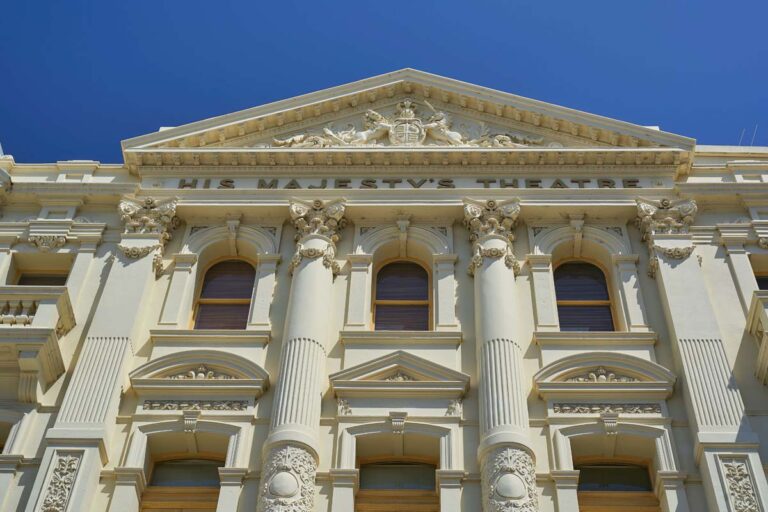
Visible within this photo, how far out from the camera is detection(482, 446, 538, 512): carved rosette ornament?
18.9 meters

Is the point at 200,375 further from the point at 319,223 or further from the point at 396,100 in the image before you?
Result: the point at 396,100

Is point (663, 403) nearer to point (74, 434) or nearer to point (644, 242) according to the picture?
point (644, 242)

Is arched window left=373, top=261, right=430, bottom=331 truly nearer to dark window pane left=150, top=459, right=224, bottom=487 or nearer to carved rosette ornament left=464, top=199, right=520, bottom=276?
carved rosette ornament left=464, top=199, right=520, bottom=276

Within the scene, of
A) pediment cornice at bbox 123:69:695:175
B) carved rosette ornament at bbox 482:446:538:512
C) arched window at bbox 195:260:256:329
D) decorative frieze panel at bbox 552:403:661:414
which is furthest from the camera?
pediment cornice at bbox 123:69:695:175

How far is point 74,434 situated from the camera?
2058 centimetres

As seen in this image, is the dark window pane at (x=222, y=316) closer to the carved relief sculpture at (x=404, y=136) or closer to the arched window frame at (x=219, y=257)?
the arched window frame at (x=219, y=257)

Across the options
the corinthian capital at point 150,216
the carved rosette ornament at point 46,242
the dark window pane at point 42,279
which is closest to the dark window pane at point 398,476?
the corinthian capital at point 150,216

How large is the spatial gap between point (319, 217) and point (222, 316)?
10.7 ft

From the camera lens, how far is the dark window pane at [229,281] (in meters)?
25.4

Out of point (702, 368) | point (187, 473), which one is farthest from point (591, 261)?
point (187, 473)

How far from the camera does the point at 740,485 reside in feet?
63.4

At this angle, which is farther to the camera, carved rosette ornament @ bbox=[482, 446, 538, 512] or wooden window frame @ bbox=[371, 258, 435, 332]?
wooden window frame @ bbox=[371, 258, 435, 332]

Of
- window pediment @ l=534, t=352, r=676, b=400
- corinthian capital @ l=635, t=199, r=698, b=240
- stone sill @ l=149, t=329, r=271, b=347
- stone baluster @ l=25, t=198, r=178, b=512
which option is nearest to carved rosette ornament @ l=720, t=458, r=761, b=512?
window pediment @ l=534, t=352, r=676, b=400

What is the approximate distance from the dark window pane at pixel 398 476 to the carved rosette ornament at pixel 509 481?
161 centimetres
